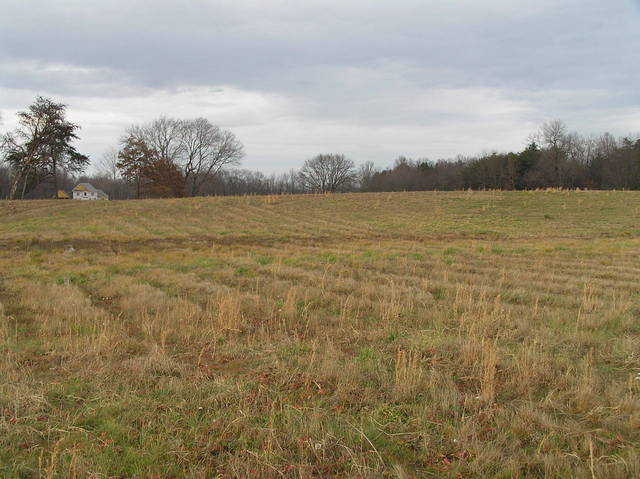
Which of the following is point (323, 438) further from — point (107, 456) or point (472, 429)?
point (107, 456)

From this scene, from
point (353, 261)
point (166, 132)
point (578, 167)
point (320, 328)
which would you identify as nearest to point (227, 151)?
point (166, 132)

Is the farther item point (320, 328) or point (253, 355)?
point (320, 328)

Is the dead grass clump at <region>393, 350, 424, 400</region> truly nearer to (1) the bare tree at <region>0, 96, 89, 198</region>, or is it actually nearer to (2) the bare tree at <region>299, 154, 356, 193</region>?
(1) the bare tree at <region>0, 96, 89, 198</region>

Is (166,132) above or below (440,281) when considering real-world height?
above

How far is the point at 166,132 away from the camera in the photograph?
210 feet

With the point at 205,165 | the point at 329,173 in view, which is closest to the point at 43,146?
the point at 205,165

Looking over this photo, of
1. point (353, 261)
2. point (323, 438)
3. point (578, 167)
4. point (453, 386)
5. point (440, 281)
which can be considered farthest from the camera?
point (578, 167)

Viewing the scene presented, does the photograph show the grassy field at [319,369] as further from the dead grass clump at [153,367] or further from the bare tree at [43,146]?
the bare tree at [43,146]

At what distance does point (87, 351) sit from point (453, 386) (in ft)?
13.4

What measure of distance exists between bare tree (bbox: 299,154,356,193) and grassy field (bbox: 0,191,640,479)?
84882mm

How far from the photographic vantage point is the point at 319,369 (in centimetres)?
450

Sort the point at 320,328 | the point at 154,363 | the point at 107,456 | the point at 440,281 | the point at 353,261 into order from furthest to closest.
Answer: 1. the point at 353,261
2. the point at 440,281
3. the point at 320,328
4. the point at 154,363
5. the point at 107,456

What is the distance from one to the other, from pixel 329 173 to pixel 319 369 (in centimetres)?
9387

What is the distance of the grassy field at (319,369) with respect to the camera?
10.2 feet
